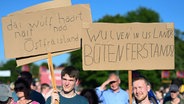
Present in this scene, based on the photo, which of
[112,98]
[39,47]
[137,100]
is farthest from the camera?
[112,98]

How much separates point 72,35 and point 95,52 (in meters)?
0.40

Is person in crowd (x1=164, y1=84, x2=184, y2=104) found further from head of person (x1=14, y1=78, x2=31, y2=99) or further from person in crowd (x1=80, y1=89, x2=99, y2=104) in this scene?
head of person (x1=14, y1=78, x2=31, y2=99)

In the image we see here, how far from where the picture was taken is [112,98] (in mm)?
8047

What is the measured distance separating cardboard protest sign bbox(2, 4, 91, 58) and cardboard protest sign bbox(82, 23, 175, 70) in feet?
0.98

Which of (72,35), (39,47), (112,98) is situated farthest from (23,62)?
(112,98)

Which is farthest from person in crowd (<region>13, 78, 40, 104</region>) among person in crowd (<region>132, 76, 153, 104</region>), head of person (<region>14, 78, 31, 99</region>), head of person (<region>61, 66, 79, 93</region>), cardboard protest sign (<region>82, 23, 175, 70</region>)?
person in crowd (<region>132, 76, 153, 104</region>)

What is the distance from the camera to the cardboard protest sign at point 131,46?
6082 mm

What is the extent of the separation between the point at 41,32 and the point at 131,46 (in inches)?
47.2

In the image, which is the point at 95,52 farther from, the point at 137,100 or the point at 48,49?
the point at 137,100

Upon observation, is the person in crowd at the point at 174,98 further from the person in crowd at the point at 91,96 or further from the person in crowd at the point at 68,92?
the person in crowd at the point at 68,92

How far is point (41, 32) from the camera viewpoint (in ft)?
20.1

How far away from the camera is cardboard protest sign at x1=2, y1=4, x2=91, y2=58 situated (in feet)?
19.9

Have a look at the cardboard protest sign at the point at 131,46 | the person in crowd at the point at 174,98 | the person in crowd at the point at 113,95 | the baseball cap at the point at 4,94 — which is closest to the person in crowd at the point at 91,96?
the person in crowd at the point at 113,95

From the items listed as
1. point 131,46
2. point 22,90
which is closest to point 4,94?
point 22,90
